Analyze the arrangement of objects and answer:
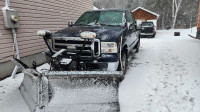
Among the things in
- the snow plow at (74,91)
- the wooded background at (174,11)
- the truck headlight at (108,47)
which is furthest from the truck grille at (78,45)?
the wooded background at (174,11)

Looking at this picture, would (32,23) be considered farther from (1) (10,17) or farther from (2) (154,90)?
(2) (154,90)

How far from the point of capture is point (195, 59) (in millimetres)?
6645

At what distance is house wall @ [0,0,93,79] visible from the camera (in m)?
4.84

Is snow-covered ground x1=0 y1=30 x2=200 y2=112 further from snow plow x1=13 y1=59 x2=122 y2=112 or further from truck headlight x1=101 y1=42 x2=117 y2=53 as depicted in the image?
truck headlight x1=101 y1=42 x2=117 y2=53

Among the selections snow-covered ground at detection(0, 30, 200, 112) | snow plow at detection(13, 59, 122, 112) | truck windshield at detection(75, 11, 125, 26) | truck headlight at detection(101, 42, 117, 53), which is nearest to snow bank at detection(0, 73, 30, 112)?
snow-covered ground at detection(0, 30, 200, 112)

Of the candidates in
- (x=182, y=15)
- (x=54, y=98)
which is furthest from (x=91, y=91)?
(x=182, y=15)

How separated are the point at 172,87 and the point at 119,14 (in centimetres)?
260

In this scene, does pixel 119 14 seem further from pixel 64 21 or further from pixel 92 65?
pixel 64 21

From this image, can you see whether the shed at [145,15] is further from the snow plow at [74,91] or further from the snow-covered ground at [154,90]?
the snow plow at [74,91]

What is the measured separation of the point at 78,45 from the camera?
12.5 feet

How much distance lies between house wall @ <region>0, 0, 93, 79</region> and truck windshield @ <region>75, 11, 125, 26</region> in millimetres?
1708

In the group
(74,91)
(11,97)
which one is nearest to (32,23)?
(11,97)

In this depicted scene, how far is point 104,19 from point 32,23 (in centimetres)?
254

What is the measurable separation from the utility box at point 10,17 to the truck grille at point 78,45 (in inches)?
64.8
